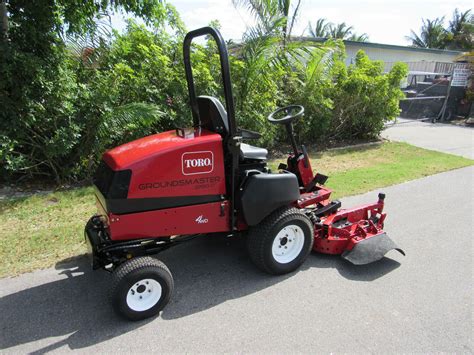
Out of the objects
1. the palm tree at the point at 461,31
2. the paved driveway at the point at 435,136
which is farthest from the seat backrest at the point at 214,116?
the palm tree at the point at 461,31

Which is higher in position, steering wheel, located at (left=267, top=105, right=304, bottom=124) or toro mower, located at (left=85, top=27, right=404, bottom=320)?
steering wheel, located at (left=267, top=105, right=304, bottom=124)

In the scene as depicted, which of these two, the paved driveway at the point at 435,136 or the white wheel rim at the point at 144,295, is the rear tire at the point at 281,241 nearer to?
the white wheel rim at the point at 144,295

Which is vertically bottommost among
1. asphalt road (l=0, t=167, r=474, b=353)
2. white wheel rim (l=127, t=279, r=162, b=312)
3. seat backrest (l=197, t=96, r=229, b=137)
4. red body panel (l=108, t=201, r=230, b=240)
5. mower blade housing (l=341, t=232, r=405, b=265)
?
asphalt road (l=0, t=167, r=474, b=353)

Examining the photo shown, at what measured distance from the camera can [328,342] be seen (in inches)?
101

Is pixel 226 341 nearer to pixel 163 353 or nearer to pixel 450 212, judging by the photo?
pixel 163 353

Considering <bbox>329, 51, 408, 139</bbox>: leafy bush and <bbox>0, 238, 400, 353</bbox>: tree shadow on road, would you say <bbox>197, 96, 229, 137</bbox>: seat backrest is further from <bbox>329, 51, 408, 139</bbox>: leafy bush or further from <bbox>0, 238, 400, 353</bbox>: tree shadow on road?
<bbox>329, 51, 408, 139</bbox>: leafy bush

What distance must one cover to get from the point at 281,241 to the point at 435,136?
9.63 m

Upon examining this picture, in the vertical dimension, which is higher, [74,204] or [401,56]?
[401,56]

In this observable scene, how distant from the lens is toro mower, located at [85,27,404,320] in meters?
2.73

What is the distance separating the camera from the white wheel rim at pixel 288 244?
337 cm

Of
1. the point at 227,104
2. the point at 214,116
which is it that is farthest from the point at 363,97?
the point at 227,104

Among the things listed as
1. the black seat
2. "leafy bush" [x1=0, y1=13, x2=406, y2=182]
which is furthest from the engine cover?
"leafy bush" [x1=0, y1=13, x2=406, y2=182]

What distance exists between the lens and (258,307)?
115 inches

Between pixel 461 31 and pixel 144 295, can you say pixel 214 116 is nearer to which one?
pixel 144 295
